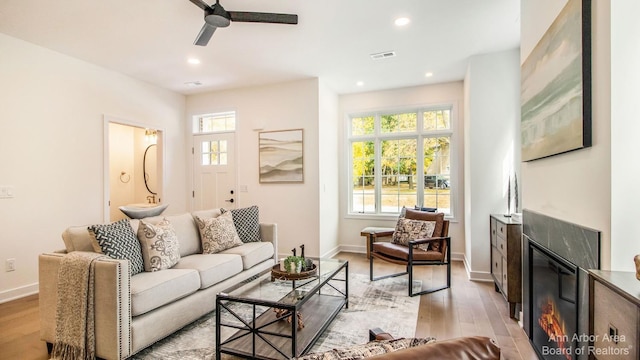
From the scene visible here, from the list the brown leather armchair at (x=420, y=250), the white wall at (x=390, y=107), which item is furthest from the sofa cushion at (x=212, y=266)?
the white wall at (x=390, y=107)

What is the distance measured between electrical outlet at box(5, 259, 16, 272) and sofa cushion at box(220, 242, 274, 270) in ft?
7.37

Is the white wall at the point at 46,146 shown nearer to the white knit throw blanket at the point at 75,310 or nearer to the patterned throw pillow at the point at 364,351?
the white knit throw blanket at the point at 75,310

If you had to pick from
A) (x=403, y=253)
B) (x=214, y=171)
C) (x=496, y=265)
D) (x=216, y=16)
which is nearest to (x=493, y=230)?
(x=496, y=265)

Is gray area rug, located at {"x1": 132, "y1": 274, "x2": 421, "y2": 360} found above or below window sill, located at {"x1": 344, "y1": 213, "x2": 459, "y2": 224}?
below

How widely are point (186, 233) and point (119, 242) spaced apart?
35.2 inches

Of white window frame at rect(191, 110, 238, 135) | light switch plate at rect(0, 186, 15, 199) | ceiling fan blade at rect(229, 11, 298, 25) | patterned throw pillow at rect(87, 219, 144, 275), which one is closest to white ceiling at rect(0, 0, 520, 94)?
ceiling fan blade at rect(229, 11, 298, 25)

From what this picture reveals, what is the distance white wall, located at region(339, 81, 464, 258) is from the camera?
4965mm

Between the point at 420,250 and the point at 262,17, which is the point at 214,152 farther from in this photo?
the point at 420,250

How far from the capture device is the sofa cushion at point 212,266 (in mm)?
2775

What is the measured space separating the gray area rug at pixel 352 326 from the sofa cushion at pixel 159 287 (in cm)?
32

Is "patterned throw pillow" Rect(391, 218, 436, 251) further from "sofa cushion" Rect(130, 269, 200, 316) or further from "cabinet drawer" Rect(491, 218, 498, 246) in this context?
"sofa cushion" Rect(130, 269, 200, 316)

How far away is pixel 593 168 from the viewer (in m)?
1.40

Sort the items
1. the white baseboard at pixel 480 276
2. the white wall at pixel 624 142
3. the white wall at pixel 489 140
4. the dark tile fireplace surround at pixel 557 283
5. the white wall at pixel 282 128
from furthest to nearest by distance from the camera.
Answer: the white wall at pixel 282 128, the white baseboard at pixel 480 276, the white wall at pixel 489 140, the dark tile fireplace surround at pixel 557 283, the white wall at pixel 624 142

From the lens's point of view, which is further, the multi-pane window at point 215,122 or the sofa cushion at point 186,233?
the multi-pane window at point 215,122
